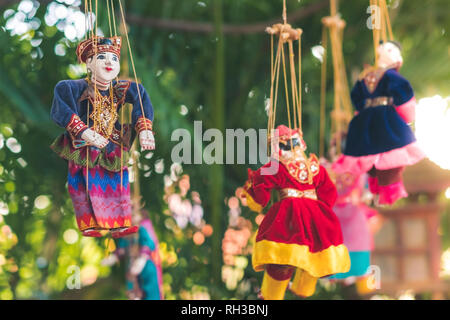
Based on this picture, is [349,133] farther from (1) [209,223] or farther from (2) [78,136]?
(1) [209,223]

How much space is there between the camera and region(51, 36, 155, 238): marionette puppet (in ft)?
3.37

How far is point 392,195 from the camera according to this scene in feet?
4.77

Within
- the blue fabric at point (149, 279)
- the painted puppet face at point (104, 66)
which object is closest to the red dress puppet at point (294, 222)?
the painted puppet face at point (104, 66)

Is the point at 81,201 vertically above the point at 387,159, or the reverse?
the point at 387,159

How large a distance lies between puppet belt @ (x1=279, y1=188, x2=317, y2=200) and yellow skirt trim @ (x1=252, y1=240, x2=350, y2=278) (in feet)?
0.36

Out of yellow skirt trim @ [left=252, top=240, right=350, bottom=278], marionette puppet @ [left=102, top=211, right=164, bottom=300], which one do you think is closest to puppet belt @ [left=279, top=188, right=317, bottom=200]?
yellow skirt trim @ [left=252, top=240, right=350, bottom=278]

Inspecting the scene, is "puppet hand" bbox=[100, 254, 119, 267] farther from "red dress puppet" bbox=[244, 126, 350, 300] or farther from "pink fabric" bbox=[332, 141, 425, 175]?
"pink fabric" bbox=[332, 141, 425, 175]

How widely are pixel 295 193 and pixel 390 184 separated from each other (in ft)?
0.97

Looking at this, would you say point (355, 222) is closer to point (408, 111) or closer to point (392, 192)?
point (392, 192)

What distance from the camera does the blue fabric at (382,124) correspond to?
4.43 feet

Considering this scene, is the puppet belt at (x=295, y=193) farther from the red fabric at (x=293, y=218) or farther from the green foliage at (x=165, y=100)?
the green foliage at (x=165, y=100)

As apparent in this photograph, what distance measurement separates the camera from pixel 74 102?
104 centimetres

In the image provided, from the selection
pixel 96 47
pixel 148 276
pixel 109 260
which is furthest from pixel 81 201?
pixel 148 276

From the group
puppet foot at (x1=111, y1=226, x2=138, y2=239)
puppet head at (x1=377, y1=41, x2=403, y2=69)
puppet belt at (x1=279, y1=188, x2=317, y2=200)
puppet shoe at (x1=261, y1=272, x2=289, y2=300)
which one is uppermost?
puppet head at (x1=377, y1=41, x2=403, y2=69)
